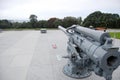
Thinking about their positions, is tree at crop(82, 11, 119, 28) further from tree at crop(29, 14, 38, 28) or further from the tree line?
tree at crop(29, 14, 38, 28)

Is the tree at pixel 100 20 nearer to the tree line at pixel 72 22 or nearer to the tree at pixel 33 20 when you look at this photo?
the tree line at pixel 72 22

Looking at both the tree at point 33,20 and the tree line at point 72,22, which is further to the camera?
the tree at point 33,20

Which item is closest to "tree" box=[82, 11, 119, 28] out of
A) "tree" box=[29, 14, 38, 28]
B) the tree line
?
the tree line

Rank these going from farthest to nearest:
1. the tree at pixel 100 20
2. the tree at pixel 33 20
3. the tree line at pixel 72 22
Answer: the tree at pixel 33 20 → the tree line at pixel 72 22 → the tree at pixel 100 20

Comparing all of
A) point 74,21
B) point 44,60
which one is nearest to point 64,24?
point 74,21

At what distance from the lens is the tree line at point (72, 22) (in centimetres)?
2184

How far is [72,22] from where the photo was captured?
23.2 m

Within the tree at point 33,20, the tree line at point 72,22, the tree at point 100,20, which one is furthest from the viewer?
the tree at point 33,20

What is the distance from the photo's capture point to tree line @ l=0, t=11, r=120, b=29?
2184 cm

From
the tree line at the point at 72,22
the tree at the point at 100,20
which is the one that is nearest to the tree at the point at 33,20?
the tree line at the point at 72,22

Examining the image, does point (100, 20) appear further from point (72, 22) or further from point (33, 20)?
point (33, 20)

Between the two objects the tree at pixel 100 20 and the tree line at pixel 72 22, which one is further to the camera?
the tree line at pixel 72 22

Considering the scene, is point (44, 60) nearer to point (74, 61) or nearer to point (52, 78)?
point (52, 78)

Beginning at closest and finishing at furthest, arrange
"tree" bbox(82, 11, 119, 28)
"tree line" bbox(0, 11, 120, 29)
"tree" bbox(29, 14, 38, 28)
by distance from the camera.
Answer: "tree" bbox(82, 11, 119, 28) → "tree line" bbox(0, 11, 120, 29) → "tree" bbox(29, 14, 38, 28)
